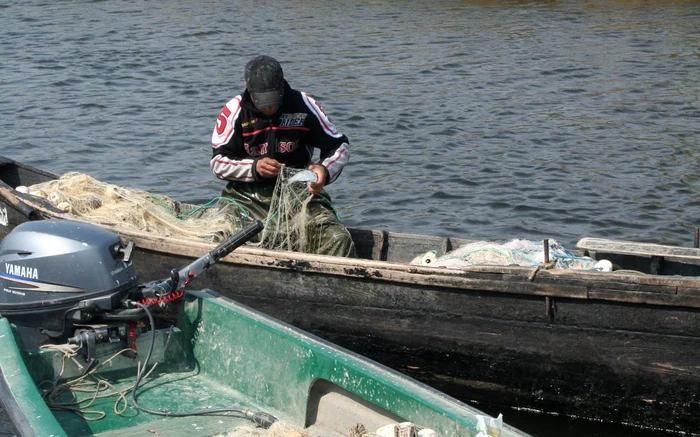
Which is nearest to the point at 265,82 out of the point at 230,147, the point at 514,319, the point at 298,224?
the point at 230,147

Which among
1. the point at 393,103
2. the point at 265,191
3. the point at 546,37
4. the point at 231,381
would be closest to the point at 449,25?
the point at 546,37

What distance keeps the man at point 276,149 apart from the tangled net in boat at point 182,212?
88mm

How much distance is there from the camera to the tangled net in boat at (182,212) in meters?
6.70

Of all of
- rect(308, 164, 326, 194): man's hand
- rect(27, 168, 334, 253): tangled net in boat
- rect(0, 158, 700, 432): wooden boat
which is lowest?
rect(0, 158, 700, 432): wooden boat

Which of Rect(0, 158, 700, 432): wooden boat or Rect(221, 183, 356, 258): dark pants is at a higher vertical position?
Rect(221, 183, 356, 258): dark pants

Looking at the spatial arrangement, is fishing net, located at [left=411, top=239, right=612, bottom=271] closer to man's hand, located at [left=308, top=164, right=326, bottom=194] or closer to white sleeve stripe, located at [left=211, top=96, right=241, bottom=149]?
man's hand, located at [left=308, top=164, right=326, bottom=194]

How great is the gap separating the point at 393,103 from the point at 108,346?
903 centimetres

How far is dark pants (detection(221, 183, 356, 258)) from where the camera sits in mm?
6711

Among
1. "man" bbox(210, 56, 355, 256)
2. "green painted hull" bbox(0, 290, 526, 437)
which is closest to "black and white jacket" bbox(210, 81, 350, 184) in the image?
"man" bbox(210, 56, 355, 256)

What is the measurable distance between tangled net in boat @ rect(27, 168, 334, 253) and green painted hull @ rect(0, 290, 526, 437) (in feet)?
5.11

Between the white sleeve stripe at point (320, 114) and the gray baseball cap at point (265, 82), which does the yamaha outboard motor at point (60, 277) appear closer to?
the gray baseball cap at point (265, 82)

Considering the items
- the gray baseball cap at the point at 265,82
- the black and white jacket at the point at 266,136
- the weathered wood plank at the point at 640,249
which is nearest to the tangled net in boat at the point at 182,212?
the black and white jacket at the point at 266,136

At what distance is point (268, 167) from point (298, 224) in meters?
0.44

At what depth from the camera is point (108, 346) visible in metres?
4.77
